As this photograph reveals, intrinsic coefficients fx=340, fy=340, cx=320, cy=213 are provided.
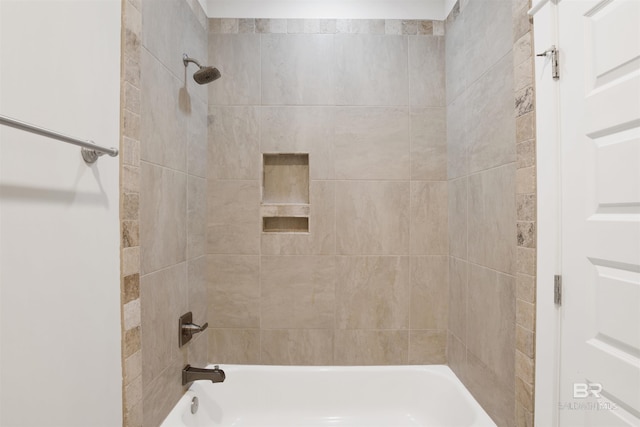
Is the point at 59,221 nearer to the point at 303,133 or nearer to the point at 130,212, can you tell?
the point at 130,212

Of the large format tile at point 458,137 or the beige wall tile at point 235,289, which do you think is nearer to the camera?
the large format tile at point 458,137

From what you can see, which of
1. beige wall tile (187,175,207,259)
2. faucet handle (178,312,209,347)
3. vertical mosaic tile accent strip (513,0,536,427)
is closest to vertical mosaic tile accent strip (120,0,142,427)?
faucet handle (178,312,209,347)

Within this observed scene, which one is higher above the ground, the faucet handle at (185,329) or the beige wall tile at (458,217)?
the beige wall tile at (458,217)

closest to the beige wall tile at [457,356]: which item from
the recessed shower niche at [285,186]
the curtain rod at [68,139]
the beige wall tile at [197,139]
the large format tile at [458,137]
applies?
the large format tile at [458,137]

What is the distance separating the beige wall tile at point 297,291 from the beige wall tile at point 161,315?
0.48 metres

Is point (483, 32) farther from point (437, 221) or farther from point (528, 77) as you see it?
point (437, 221)

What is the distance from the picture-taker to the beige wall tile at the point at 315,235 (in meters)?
1.97

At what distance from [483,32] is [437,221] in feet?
3.19

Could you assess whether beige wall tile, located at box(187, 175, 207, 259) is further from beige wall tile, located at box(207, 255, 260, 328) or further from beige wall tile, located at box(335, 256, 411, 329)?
beige wall tile, located at box(335, 256, 411, 329)

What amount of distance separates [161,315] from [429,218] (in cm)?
147

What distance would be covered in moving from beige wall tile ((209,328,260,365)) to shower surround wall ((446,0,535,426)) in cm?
113

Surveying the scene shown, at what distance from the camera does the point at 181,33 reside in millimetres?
1608

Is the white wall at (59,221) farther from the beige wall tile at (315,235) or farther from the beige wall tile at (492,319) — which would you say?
the beige wall tile at (492,319)

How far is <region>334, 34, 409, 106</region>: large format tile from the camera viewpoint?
1.98 m
